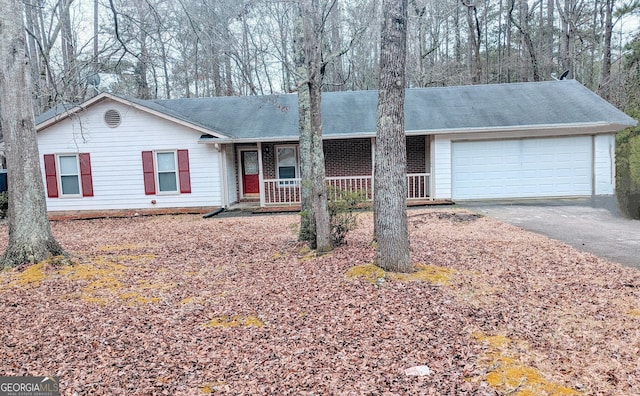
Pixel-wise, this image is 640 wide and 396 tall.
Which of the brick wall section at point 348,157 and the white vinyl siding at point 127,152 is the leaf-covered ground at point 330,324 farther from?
the brick wall section at point 348,157

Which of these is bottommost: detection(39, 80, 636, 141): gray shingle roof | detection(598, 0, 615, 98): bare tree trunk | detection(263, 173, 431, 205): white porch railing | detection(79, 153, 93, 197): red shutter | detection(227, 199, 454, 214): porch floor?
detection(227, 199, 454, 214): porch floor

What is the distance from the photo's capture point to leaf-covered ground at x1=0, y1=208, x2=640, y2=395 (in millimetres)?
2779

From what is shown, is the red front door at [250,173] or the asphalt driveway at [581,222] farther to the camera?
the red front door at [250,173]

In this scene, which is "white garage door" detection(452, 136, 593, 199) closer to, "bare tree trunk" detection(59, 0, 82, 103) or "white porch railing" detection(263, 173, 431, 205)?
"white porch railing" detection(263, 173, 431, 205)

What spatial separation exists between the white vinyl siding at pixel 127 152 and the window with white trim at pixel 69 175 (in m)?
0.27

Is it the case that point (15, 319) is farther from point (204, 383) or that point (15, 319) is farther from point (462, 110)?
point (462, 110)

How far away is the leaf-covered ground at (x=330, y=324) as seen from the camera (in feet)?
9.12

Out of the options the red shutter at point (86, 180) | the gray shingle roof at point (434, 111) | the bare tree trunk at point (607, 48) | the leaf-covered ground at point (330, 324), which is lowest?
the leaf-covered ground at point (330, 324)

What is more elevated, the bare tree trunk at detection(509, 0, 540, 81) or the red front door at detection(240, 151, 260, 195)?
the bare tree trunk at detection(509, 0, 540, 81)

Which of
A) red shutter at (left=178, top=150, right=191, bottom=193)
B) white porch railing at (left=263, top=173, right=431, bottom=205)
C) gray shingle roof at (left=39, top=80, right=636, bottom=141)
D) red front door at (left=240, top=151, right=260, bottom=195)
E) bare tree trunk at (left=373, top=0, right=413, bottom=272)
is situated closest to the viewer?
bare tree trunk at (left=373, top=0, right=413, bottom=272)

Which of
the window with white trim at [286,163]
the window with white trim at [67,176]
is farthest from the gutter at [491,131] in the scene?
the window with white trim at [67,176]

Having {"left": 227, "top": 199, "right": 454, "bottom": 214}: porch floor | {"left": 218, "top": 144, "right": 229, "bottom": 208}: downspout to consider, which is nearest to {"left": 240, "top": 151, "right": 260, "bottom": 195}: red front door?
{"left": 227, "top": 199, "right": 454, "bottom": 214}: porch floor

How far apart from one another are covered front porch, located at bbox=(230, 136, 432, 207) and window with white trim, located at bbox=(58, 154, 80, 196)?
499cm

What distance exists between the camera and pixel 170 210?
509 inches
